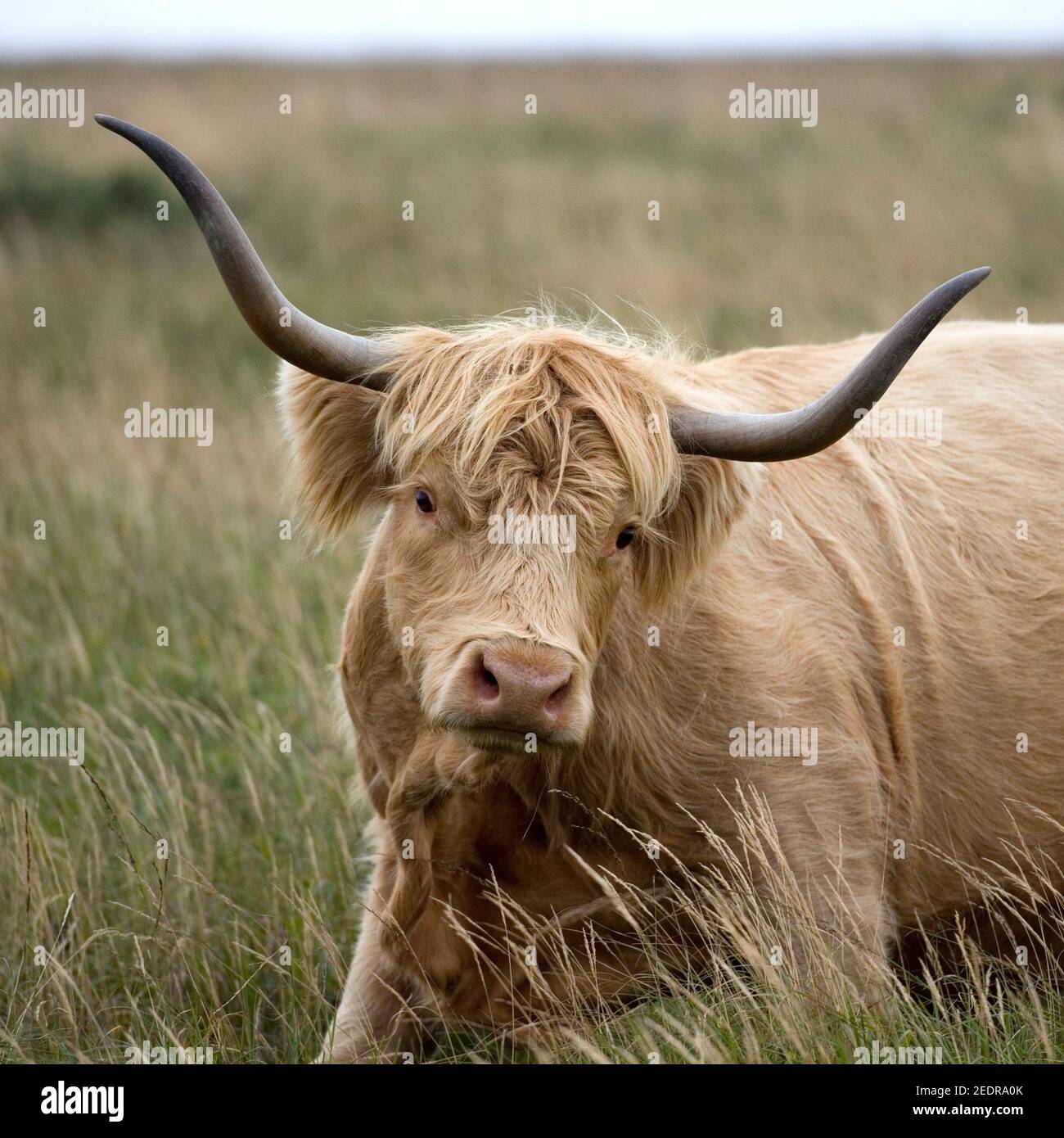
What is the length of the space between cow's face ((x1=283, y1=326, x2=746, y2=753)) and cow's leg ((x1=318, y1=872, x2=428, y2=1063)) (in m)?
1.07

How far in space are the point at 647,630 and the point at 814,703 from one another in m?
0.51

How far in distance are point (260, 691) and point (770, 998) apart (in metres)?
3.26

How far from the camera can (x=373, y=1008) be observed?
396cm

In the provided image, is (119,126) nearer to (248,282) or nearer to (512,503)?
(248,282)

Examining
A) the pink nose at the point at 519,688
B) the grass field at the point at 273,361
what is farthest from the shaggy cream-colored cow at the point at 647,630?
the grass field at the point at 273,361

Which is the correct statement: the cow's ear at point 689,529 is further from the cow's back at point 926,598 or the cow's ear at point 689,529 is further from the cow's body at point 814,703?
the cow's back at point 926,598

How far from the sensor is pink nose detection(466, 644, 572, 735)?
2756 mm

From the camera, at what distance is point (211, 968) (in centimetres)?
412

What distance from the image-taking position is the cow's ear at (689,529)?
348 centimetres

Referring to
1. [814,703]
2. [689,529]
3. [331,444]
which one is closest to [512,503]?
[689,529]

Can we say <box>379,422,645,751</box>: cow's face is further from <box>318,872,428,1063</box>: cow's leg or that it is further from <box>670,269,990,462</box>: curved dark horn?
<box>318,872,428,1063</box>: cow's leg

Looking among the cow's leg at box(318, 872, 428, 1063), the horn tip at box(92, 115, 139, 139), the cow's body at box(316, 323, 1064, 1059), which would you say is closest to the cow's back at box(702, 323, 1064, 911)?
the cow's body at box(316, 323, 1064, 1059)

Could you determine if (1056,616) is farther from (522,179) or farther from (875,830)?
(522,179)

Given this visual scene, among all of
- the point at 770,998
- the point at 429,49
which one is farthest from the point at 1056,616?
the point at 429,49
